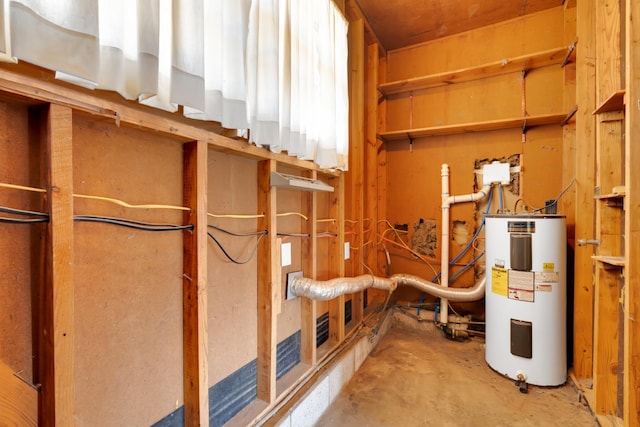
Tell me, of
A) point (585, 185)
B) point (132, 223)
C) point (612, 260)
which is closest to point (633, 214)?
point (612, 260)

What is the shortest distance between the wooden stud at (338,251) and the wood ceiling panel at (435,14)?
1658mm

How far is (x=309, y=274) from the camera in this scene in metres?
1.85

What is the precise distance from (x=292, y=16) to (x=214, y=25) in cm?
63

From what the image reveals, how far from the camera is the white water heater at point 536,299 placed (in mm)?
1880

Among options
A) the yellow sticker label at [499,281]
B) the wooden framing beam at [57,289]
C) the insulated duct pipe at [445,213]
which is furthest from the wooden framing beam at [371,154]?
the wooden framing beam at [57,289]

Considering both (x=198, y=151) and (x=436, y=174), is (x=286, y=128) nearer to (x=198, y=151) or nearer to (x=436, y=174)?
(x=198, y=151)

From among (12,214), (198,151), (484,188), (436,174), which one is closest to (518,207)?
(484,188)

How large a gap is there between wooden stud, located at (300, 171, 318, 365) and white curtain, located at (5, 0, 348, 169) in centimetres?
27

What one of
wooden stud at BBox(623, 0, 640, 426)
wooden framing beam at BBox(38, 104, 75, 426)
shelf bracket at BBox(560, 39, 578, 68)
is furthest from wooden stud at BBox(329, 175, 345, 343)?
shelf bracket at BBox(560, 39, 578, 68)

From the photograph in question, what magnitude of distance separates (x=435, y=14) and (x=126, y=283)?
3.13m

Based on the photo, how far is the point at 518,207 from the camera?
8.58ft

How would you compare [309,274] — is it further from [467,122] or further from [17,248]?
[467,122]

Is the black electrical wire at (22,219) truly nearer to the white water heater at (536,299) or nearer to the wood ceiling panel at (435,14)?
the white water heater at (536,299)

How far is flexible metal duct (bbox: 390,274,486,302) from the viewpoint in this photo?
2.49 m
